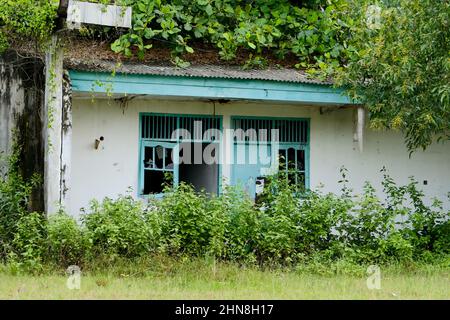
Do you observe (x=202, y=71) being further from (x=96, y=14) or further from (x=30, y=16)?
(x=30, y=16)

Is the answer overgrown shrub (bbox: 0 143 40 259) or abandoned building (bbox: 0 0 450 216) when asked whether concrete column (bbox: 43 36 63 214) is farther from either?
overgrown shrub (bbox: 0 143 40 259)

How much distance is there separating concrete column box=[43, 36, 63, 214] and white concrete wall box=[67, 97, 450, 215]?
137cm

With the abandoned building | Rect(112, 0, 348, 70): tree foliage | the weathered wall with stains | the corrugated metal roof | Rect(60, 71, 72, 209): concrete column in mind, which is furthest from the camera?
Rect(112, 0, 348, 70): tree foliage

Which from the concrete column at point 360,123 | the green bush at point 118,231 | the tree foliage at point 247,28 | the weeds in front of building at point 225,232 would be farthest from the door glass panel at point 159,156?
the concrete column at point 360,123

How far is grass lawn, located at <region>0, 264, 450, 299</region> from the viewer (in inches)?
301

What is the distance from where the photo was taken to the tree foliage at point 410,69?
9.28 m

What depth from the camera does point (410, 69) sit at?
950 centimetres

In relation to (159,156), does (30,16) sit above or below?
above

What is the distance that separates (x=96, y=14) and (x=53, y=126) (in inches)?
67.4

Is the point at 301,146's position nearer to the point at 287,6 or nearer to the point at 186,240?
the point at 287,6

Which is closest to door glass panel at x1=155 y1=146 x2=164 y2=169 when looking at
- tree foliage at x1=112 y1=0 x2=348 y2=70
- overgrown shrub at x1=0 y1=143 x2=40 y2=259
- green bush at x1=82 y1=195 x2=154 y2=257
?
tree foliage at x1=112 y1=0 x2=348 y2=70

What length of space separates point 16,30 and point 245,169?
14.8 ft

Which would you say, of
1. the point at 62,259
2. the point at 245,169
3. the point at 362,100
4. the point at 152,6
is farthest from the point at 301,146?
the point at 62,259

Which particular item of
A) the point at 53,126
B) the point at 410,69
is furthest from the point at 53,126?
the point at 410,69
